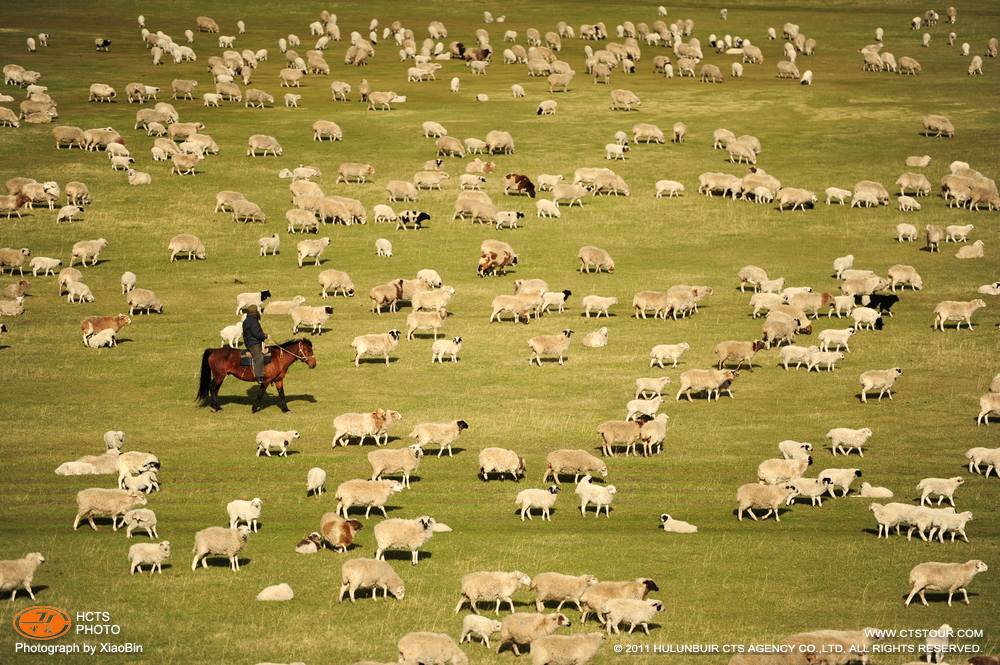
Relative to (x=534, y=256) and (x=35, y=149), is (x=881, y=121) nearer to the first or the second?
(x=534, y=256)

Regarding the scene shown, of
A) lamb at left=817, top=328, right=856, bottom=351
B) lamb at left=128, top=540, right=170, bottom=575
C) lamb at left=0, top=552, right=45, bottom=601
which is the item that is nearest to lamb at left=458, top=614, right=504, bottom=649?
lamb at left=128, top=540, right=170, bottom=575

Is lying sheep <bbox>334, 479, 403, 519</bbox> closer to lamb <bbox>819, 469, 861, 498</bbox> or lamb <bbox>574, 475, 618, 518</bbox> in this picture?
lamb <bbox>574, 475, 618, 518</bbox>

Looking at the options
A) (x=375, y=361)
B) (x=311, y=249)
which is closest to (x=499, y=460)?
(x=375, y=361)

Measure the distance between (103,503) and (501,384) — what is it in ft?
40.8

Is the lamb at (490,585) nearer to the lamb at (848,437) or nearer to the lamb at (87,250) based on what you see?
the lamb at (848,437)

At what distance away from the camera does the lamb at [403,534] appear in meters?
23.3

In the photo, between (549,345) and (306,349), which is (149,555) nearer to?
(306,349)

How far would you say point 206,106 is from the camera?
68.7 metres

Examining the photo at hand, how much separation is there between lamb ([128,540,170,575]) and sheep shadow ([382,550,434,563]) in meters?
3.93

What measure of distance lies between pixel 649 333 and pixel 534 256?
8880 millimetres

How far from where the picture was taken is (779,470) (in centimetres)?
2777

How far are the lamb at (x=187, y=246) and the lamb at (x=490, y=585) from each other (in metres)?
27.5

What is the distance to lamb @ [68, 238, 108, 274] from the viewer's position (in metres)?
45.0

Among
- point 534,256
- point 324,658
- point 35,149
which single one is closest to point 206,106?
point 35,149
